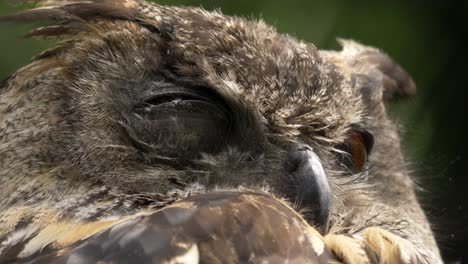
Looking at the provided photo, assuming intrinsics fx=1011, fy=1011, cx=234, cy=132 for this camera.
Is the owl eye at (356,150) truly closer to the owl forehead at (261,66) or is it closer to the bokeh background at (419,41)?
the owl forehead at (261,66)

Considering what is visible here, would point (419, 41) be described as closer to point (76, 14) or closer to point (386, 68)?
point (386, 68)

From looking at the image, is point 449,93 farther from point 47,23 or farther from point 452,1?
point 47,23

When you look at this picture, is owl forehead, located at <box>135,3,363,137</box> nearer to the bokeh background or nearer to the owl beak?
the owl beak

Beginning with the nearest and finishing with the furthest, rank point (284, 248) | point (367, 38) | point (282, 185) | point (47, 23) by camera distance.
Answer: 1. point (284, 248)
2. point (282, 185)
3. point (47, 23)
4. point (367, 38)

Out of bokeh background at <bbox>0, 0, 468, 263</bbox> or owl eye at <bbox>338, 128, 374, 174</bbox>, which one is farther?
bokeh background at <bbox>0, 0, 468, 263</bbox>

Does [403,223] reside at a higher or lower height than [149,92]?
lower

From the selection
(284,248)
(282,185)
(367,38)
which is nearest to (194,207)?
(284,248)

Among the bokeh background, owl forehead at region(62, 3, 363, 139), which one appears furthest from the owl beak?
the bokeh background
